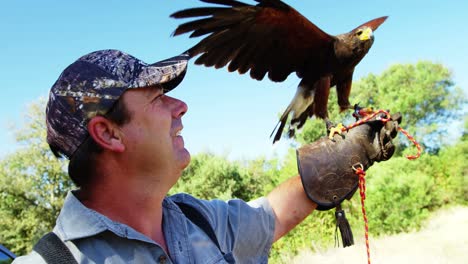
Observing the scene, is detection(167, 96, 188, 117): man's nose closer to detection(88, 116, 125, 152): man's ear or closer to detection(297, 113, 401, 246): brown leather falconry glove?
detection(88, 116, 125, 152): man's ear

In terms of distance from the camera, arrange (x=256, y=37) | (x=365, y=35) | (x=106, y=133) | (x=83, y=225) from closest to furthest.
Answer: (x=83, y=225) < (x=106, y=133) < (x=256, y=37) < (x=365, y=35)

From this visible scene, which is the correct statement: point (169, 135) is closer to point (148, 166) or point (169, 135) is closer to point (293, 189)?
point (148, 166)

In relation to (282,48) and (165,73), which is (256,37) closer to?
(282,48)

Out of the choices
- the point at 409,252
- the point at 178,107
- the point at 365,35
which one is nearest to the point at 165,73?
the point at 178,107

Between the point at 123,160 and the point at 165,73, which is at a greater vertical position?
the point at 165,73

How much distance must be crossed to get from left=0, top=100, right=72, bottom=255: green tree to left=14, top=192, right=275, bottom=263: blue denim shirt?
2564cm

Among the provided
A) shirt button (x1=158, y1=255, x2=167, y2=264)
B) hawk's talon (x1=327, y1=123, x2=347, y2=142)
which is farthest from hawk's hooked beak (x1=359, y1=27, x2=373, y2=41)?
→ shirt button (x1=158, y1=255, x2=167, y2=264)

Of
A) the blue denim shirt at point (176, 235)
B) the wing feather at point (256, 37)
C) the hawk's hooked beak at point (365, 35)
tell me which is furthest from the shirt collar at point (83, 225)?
the hawk's hooked beak at point (365, 35)

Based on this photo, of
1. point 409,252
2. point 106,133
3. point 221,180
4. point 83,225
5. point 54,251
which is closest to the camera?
point 54,251

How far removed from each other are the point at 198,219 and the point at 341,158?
85 cm

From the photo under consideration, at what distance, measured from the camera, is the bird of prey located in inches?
148

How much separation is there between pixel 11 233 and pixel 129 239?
27539 mm

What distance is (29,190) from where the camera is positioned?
86.2ft

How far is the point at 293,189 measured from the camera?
6.81ft
